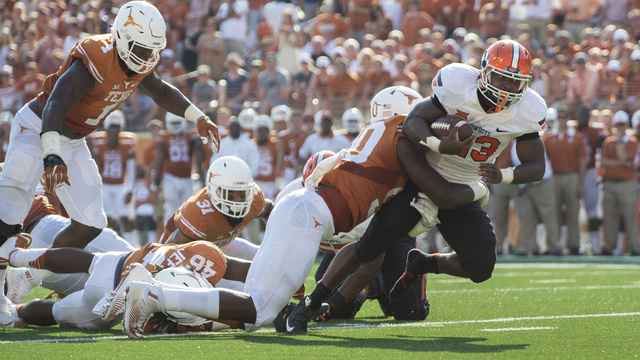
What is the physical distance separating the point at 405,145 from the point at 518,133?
62 centimetres

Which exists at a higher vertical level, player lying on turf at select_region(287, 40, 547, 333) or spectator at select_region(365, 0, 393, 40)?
spectator at select_region(365, 0, 393, 40)

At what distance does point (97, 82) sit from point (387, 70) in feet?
25.7

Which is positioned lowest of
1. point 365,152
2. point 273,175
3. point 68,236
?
point 273,175

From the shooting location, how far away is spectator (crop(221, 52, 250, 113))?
41.5 feet

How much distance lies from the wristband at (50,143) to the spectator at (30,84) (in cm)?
870

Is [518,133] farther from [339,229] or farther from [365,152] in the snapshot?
[339,229]

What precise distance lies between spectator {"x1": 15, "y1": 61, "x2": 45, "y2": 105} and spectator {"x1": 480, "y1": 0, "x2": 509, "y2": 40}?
7.33 metres

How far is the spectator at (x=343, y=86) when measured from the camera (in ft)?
40.1

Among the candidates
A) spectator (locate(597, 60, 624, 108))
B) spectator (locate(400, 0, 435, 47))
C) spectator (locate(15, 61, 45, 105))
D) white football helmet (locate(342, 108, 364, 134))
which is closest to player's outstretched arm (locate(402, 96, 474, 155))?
white football helmet (locate(342, 108, 364, 134))

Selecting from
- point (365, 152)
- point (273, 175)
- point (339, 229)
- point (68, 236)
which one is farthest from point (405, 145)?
point (273, 175)

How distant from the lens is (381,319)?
17.3 ft

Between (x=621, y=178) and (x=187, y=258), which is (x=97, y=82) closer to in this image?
(x=187, y=258)

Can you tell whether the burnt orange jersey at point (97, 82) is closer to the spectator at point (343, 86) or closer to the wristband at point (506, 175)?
the wristband at point (506, 175)

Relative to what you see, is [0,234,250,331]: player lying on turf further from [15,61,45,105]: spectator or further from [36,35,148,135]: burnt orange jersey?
[15,61,45,105]: spectator
